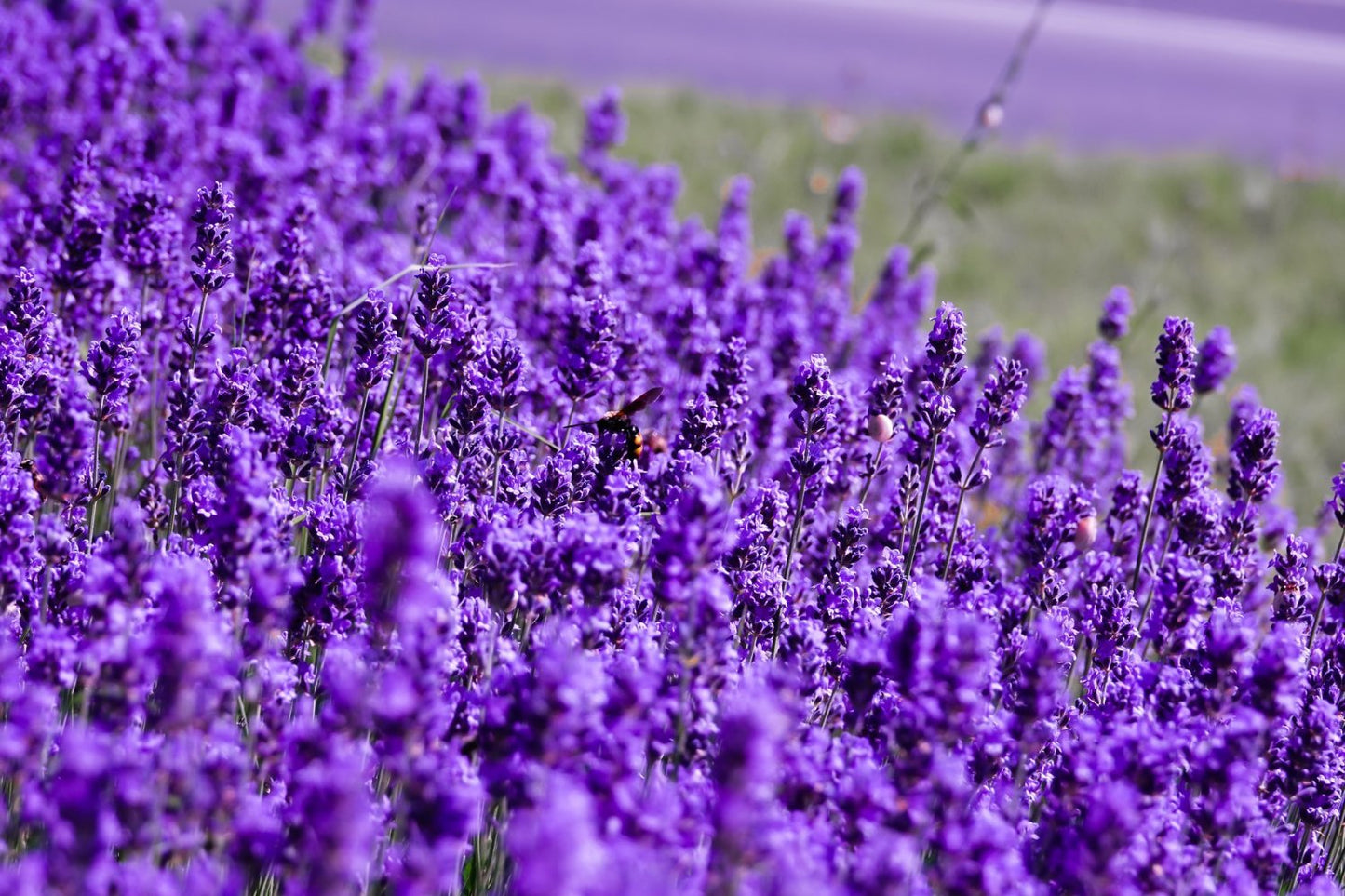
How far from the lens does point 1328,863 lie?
10.8ft

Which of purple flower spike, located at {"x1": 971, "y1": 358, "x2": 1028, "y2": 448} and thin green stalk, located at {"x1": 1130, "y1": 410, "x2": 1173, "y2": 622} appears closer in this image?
purple flower spike, located at {"x1": 971, "y1": 358, "x2": 1028, "y2": 448}

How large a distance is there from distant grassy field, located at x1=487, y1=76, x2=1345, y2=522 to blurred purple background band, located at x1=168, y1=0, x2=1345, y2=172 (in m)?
0.78

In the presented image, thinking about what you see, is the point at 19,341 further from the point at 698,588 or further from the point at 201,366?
the point at 698,588

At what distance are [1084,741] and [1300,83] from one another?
49.1 feet

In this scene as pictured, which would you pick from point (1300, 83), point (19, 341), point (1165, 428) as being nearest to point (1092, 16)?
point (1300, 83)

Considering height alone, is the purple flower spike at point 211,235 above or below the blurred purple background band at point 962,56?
below

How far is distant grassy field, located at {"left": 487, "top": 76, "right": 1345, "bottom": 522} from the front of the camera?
8219 mm

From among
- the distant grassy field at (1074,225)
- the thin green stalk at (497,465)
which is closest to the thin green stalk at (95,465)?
the thin green stalk at (497,465)

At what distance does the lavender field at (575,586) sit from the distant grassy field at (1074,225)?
2.84m

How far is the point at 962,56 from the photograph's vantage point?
49.6 feet

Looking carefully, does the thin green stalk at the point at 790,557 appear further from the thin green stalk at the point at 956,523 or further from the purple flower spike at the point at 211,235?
the purple flower spike at the point at 211,235

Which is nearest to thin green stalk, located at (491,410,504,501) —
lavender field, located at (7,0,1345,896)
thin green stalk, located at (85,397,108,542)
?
lavender field, located at (7,0,1345,896)

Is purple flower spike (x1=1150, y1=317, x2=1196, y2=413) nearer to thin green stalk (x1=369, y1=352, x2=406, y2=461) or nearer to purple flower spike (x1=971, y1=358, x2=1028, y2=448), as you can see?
purple flower spike (x1=971, y1=358, x2=1028, y2=448)

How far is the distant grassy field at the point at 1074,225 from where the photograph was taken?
822cm
